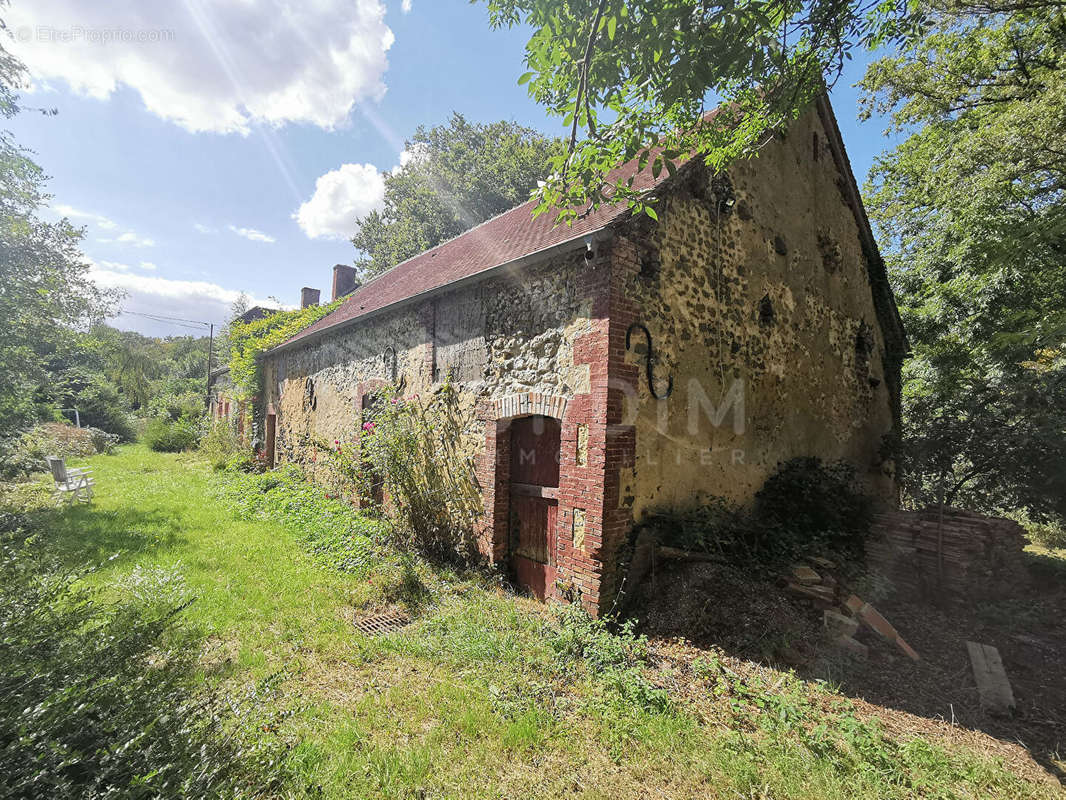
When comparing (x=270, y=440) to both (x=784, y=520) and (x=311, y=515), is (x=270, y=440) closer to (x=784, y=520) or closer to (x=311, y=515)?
(x=311, y=515)

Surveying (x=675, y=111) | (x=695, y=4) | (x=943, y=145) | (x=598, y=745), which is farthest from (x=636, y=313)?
(x=943, y=145)

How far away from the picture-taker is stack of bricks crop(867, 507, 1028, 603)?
6.18 m

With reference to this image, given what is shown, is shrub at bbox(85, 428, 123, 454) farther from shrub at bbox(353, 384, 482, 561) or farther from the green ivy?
shrub at bbox(353, 384, 482, 561)

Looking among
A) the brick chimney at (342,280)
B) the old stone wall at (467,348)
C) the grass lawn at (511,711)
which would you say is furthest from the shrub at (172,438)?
the grass lawn at (511,711)

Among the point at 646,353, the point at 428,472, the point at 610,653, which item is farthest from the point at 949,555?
the point at 428,472

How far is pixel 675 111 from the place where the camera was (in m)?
4.57

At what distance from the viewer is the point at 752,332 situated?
6715mm

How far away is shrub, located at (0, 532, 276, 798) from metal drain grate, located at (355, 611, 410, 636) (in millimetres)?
1710

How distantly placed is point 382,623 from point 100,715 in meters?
2.94

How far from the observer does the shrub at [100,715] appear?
79.6 inches

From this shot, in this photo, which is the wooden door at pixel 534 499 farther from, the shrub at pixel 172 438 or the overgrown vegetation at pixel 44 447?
the shrub at pixel 172 438

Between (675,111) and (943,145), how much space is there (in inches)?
444

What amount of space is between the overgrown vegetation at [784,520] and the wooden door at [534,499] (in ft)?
4.23

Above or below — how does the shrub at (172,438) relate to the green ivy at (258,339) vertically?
below
